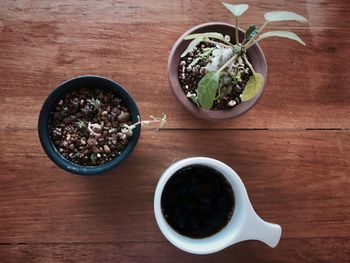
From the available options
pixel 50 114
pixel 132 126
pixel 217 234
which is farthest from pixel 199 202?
pixel 50 114

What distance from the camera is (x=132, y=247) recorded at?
83 cm

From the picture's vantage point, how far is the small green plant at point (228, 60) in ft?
2.23

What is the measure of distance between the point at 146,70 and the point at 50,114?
0.18m

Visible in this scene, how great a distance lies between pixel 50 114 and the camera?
76 cm

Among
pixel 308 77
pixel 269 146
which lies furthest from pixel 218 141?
pixel 308 77

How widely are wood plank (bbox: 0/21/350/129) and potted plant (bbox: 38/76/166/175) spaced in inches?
2.6

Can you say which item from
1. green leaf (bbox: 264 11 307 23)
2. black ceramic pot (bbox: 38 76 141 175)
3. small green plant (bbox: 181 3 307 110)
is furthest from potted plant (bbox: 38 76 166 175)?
green leaf (bbox: 264 11 307 23)

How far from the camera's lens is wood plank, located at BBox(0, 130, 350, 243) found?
32.2 inches

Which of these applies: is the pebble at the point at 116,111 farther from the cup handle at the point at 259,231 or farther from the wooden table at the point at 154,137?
the cup handle at the point at 259,231

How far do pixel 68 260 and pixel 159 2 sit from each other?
0.46 metres

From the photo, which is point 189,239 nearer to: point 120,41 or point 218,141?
point 218,141

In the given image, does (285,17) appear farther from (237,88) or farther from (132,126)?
(132,126)

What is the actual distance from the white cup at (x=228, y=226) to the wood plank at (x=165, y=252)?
0.22ft

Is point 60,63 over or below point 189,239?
over
